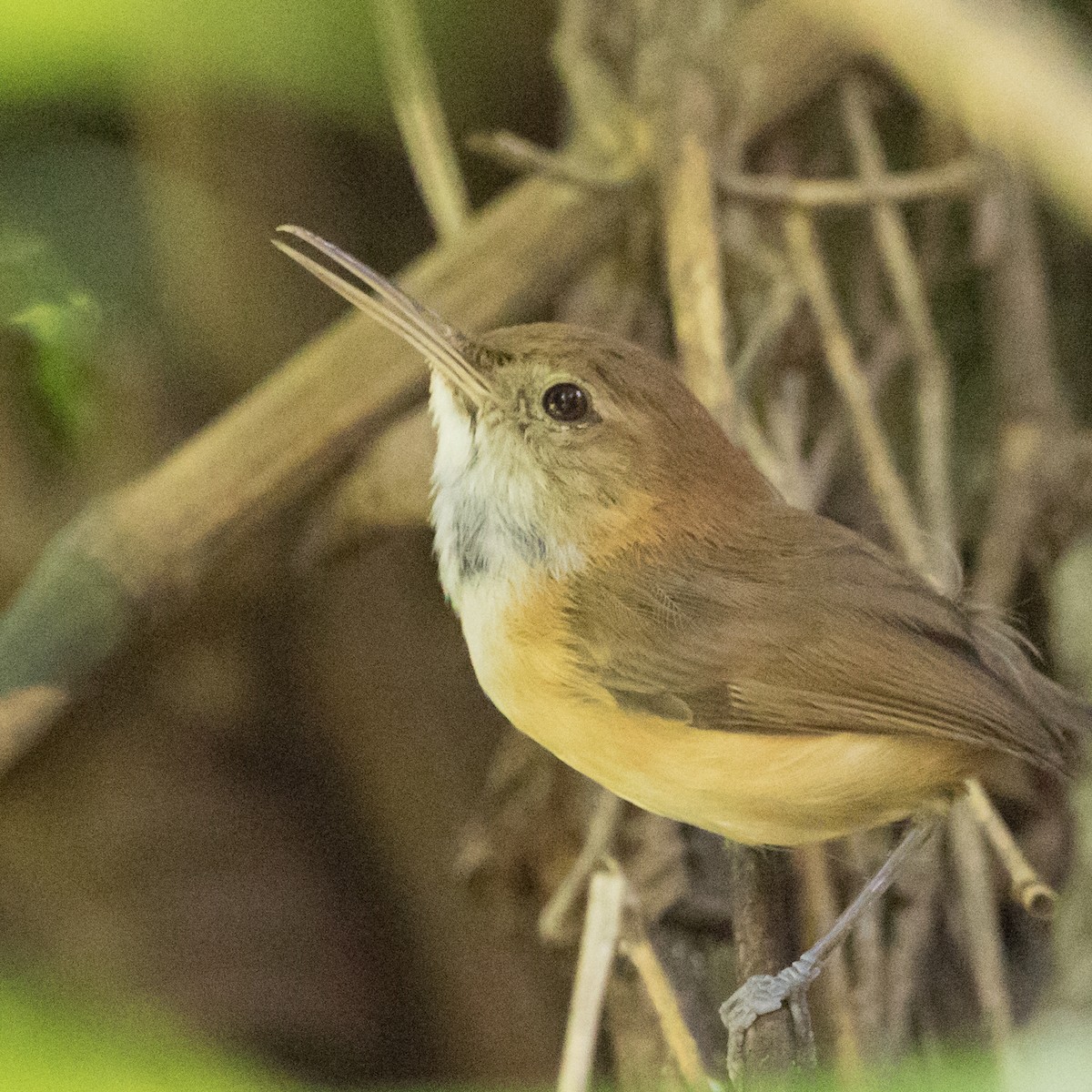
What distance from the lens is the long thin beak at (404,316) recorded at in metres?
1.34

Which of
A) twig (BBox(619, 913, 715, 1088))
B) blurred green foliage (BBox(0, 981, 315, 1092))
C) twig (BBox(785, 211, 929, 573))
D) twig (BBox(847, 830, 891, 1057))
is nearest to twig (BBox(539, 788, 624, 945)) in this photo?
twig (BBox(619, 913, 715, 1088))

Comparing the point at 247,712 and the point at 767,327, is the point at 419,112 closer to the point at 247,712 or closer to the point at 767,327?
the point at 767,327

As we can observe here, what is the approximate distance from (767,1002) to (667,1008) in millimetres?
280

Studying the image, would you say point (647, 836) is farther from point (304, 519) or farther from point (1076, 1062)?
point (304, 519)

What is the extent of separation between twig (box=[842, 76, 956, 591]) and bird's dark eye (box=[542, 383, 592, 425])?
1.05 meters

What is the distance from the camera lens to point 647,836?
220 centimetres

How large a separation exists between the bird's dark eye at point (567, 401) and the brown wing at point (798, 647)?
0.55 feet

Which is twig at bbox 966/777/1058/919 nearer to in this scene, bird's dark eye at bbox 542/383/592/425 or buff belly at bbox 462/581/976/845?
buff belly at bbox 462/581/976/845

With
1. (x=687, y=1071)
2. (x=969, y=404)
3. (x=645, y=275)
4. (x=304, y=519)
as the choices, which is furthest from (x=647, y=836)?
(x=969, y=404)

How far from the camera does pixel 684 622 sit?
1425mm

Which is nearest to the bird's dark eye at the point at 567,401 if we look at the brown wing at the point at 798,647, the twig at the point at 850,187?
the brown wing at the point at 798,647

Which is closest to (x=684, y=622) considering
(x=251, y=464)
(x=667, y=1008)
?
(x=667, y=1008)

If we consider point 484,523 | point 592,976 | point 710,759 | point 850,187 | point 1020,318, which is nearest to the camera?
point 710,759

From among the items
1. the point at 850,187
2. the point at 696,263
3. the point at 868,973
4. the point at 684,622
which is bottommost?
the point at 868,973
